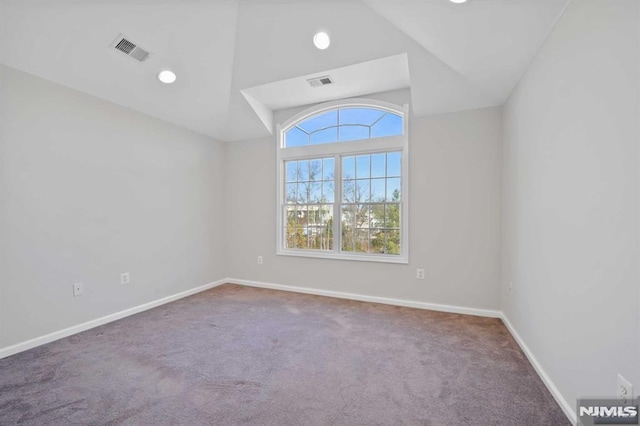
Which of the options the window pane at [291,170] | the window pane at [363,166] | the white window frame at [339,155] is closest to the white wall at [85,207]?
the white window frame at [339,155]

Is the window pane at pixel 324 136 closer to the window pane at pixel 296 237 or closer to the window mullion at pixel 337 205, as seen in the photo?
the window mullion at pixel 337 205

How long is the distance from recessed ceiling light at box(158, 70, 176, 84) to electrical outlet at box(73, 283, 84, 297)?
2.29 metres

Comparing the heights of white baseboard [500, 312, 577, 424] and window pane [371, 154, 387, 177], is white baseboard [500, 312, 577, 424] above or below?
below

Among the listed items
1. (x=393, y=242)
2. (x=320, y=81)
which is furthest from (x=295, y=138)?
(x=393, y=242)

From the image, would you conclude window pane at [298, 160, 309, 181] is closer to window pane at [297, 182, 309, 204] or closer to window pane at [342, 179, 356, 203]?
window pane at [297, 182, 309, 204]

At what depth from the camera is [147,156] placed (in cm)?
352

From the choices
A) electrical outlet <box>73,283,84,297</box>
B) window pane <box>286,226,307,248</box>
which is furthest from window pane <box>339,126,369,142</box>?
electrical outlet <box>73,283,84,297</box>

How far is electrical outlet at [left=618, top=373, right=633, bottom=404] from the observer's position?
1.19 m

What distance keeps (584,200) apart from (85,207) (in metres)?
4.04

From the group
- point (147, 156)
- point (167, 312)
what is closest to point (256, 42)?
point (147, 156)

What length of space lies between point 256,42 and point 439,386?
3434mm

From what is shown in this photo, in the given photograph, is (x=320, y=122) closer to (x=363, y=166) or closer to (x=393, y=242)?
(x=363, y=166)

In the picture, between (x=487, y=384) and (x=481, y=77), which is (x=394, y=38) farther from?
(x=487, y=384)

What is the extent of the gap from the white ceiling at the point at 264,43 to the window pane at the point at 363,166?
0.86 m
